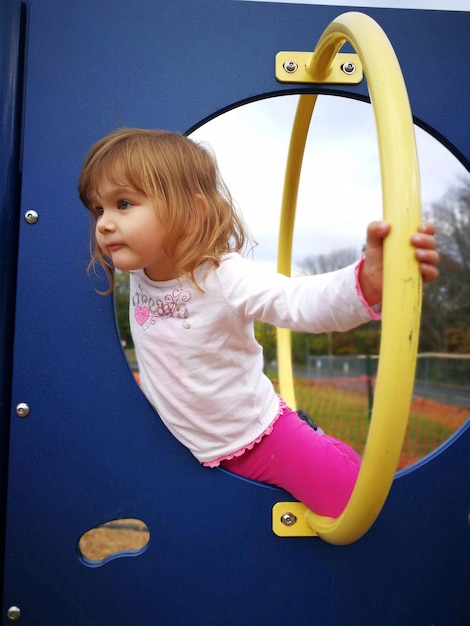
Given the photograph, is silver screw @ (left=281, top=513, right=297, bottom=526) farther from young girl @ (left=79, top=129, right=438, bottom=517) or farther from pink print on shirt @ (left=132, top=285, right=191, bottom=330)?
pink print on shirt @ (left=132, top=285, right=191, bottom=330)

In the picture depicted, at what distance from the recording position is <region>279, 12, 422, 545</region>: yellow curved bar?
0.70 meters

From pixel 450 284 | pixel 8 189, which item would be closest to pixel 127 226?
pixel 8 189

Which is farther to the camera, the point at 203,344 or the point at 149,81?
the point at 149,81

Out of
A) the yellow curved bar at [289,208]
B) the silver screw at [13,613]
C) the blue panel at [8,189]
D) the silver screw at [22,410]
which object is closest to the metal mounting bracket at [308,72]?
the yellow curved bar at [289,208]

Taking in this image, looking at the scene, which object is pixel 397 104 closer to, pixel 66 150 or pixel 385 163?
pixel 385 163

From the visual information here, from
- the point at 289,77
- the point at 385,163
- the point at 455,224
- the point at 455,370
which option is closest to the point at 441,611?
the point at 385,163

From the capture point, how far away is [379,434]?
73 cm

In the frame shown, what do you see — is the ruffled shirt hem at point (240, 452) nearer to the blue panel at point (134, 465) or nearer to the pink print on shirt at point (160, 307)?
the blue panel at point (134, 465)

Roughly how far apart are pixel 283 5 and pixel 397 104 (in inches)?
23.9

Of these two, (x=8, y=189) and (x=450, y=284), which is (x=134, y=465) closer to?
(x=8, y=189)

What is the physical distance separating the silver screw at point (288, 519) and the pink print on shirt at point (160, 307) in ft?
1.31

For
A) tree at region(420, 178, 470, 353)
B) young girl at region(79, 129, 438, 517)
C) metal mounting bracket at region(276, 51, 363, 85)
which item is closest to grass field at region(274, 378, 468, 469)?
tree at region(420, 178, 470, 353)

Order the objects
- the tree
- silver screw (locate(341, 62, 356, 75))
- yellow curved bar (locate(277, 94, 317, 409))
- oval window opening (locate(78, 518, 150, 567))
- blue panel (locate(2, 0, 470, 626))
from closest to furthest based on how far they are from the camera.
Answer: blue panel (locate(2, 0, 470, 626))
silver screw (locate(341, 62, 356, 75))
yellow curved bar (locate(277, 94, 317, 409))
oval window opening (locate(78, 518, 150, 567))
the tree

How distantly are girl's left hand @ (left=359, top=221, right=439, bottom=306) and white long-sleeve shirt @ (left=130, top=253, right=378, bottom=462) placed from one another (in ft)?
0.73
